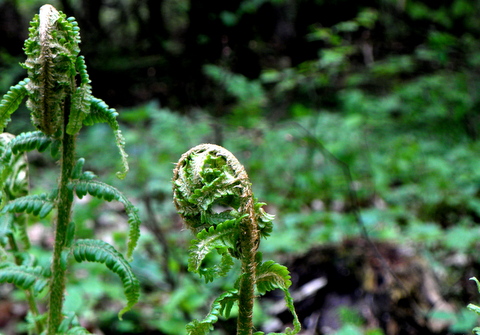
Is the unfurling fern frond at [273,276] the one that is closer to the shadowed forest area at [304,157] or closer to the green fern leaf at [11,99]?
the shadowed forest area at [304,157]

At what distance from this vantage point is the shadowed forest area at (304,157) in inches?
108

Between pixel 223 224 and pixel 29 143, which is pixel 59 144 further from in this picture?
pixel 223 224

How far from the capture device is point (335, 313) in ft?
9.00

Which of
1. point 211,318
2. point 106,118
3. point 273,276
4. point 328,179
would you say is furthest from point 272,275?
point 328,179

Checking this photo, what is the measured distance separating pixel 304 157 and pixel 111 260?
11.9 ft

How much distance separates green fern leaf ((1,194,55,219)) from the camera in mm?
1015

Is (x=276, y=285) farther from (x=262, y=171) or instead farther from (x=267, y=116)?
(x=267, y=116)

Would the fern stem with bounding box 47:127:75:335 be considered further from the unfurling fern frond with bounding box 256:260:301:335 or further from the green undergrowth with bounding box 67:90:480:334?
the green undergrowth with bounding box 67:90:480:334

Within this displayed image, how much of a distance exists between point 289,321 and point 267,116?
3221 millimetres

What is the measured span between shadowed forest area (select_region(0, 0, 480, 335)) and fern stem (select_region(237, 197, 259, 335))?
308 mm

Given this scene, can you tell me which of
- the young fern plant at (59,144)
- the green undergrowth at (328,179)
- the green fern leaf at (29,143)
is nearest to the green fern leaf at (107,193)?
the young fern plant at (59,144)

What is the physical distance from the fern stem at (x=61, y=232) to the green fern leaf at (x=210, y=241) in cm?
38

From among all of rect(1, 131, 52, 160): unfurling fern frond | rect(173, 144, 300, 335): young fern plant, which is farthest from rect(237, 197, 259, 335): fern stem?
rect(1, 131, 52, 160): unfurling fern frond

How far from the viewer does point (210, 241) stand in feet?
2.72
